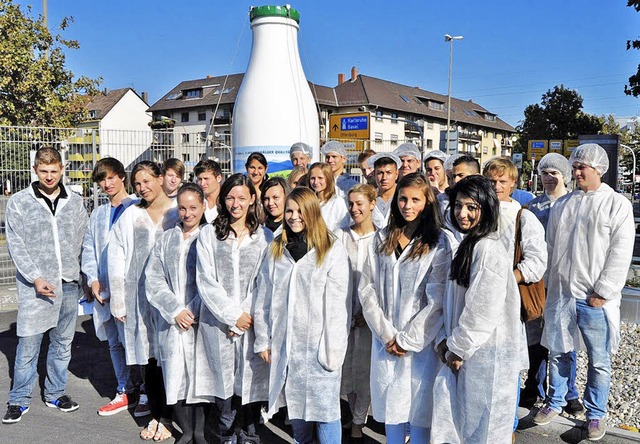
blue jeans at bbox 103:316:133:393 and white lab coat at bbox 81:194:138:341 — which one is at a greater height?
white lab coat at bbox 81:194:138:341

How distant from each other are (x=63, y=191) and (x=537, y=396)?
4177 mm

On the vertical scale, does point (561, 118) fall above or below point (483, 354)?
above

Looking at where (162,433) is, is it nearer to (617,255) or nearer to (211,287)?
(211,287)

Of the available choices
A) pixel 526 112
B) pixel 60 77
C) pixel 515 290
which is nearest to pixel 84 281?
pixel 515 290

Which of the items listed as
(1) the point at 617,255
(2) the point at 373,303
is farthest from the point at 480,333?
(1) the point at 617,255

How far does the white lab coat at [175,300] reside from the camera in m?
3.63

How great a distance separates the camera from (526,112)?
39.1 m

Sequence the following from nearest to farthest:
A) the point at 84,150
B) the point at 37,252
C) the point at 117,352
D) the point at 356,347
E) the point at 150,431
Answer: the point at 356,347 → the point at 150,431 → the point at 37,252 → the point at 117,352 → the point at 84,150

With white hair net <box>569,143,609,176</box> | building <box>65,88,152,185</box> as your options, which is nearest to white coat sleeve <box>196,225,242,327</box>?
white hair net <box>569,143,609,176</box>

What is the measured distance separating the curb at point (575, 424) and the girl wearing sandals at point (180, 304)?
7.92ft

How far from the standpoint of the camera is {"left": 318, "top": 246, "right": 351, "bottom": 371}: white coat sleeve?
3299 millimetres

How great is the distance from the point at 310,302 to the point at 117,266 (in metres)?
1.68

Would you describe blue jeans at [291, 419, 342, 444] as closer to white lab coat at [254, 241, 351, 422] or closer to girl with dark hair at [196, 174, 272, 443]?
white lab coat at [254, 241, 351, 422]

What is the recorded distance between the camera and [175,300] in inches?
143
